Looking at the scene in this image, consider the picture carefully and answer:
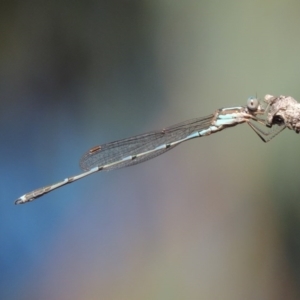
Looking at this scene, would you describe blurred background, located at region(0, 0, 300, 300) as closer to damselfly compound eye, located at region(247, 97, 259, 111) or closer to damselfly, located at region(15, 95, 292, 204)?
damselfly, located at region(15, 95, 292, 204)

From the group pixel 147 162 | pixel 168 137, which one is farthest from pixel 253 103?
pixel 147 162

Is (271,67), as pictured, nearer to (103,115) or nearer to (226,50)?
(226,50)

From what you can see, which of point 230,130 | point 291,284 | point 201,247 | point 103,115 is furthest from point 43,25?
point 291,284

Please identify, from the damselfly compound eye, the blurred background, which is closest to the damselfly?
the damselfly compound eye

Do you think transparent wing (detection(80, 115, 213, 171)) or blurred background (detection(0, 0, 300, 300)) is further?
blurred background (detection(0, 0, 300, 300))

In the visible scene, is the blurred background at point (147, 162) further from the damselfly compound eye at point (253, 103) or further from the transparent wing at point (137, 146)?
the damselfly compound eye at point (253, 103)

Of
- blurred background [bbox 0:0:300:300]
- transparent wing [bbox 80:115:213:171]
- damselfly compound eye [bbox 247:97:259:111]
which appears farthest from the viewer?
blurred background [bbox 0:0:300:300]

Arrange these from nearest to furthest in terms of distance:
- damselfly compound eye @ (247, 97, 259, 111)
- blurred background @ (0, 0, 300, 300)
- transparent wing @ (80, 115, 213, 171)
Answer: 1. damselfly compound eye @ (247, 97, 259, 111)
2. transparent wing @ (80, 115, 213, 171)
3. blurred background @ (0, 0, 300, 300)

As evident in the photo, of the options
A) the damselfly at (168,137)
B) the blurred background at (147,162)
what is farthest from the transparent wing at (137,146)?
the blurred background at (147,162)

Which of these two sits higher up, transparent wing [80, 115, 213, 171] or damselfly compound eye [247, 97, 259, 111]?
transparent wing [80, 115, 213, 171]
